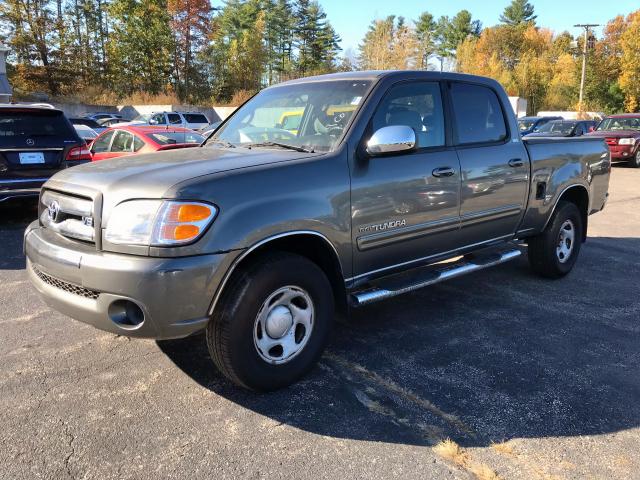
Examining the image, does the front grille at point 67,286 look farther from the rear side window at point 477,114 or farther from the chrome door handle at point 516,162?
the chrome door handle at point 516,162

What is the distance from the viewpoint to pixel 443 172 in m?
4.02

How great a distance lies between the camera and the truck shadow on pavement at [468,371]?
2.96 m

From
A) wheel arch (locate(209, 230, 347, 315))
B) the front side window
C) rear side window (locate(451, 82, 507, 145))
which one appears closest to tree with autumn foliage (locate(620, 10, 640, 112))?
the front side window

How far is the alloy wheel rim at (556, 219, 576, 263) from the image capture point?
5653 mm

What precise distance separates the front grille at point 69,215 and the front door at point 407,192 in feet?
5.06

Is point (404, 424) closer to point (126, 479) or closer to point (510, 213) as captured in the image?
point (126, 479)

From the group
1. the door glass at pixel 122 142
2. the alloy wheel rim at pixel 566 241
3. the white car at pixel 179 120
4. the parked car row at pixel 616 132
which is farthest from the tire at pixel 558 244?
the white car at pixel 179 120

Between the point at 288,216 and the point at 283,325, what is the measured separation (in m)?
0.65

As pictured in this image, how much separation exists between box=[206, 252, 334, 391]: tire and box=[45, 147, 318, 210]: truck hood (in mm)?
602

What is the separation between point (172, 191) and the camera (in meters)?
2.78

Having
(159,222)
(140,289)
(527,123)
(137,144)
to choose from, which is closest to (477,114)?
(159,222)

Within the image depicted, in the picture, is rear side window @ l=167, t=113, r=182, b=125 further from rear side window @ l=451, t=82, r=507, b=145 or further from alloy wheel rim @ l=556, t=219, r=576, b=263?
rear side window @ l=451, t=82, r=507, b=145

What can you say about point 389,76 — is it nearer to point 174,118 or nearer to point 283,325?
point 283,325

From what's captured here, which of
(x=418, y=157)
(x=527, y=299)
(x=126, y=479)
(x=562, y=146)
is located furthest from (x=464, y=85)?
(x=126, y=479)
